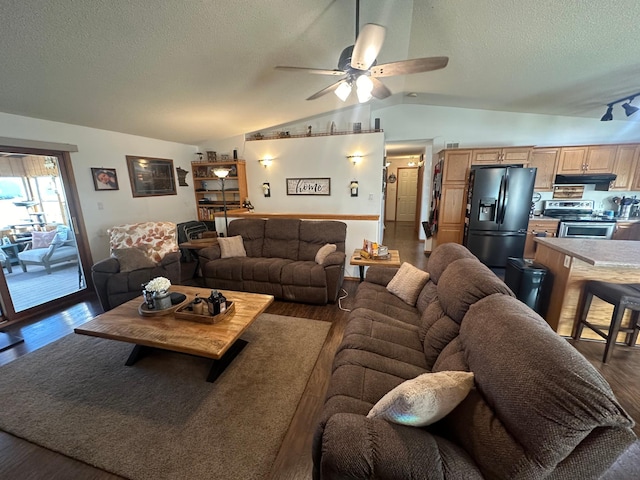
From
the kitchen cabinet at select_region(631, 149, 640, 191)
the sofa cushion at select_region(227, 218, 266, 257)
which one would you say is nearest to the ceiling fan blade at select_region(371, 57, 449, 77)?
the sofa cushion at select_region(227, 218, 266, 257)

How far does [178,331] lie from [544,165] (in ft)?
19.3

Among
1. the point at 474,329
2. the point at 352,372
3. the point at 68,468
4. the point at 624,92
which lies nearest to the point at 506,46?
the point at 624,92

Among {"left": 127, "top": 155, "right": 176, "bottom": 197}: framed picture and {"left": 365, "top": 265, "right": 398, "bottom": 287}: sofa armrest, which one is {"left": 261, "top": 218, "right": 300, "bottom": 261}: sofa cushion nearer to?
{"left": 365, "top": 265, "right": 398, "bottom": 287}: sofa armrest

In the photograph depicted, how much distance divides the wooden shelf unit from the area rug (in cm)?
366

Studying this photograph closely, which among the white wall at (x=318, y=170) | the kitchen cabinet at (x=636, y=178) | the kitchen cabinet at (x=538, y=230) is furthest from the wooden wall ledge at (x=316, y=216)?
the kitchen cabinet at (x=636, y=178)

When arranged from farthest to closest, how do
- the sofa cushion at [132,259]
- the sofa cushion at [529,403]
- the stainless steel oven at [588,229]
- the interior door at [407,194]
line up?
the interior door at [407,194], the stainless steel oven at [588,229], the sofa cushion at [132,259], the sofa cushion at [529,403]

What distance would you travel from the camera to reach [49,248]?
367cm

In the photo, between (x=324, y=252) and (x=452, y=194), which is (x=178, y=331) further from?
(x=452, y=194)

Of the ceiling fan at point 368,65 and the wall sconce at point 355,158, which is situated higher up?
the ceiling fan at point 368,65

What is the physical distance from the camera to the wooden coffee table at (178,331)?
1.72m

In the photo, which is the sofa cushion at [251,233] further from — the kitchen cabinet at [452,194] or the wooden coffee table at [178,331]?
the kitchen cabinet at [452,194]

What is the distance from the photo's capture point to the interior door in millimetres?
8977

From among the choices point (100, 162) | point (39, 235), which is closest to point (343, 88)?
point (100, 162)

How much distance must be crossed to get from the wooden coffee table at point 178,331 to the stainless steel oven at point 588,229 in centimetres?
487
